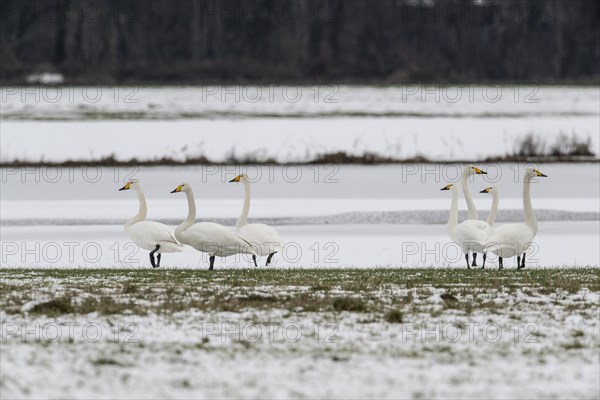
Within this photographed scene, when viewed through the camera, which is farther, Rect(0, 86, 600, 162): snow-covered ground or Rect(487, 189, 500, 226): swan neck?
Rect(0, 86, 600, 162): snow-covered ground

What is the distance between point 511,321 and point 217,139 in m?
26.3

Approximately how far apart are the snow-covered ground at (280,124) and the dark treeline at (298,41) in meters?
6.39

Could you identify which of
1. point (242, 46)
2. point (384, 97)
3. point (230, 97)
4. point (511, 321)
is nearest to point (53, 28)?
point (242, 46)

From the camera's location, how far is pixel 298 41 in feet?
196

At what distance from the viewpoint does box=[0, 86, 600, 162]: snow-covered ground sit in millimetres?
33125

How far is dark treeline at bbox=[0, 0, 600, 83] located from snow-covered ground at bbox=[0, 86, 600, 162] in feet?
21.0

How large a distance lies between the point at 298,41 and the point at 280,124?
72.7ft

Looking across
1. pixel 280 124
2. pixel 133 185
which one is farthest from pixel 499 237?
pixel 280 124

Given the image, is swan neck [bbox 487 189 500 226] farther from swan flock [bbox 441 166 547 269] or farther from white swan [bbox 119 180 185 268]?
white swan [bbox 119 180 185 268]

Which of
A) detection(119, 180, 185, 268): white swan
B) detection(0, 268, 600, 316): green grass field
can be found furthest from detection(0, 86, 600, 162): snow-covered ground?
detection(0, 268, 600, 316): green grass field

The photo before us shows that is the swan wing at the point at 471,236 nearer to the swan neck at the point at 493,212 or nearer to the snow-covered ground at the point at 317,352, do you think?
the swan neck at the point at 493,212

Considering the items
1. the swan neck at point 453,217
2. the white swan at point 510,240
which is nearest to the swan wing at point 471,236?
the white swan at point 510,240

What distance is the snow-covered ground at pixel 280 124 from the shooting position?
33.1 metres

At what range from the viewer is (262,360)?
7.64m
